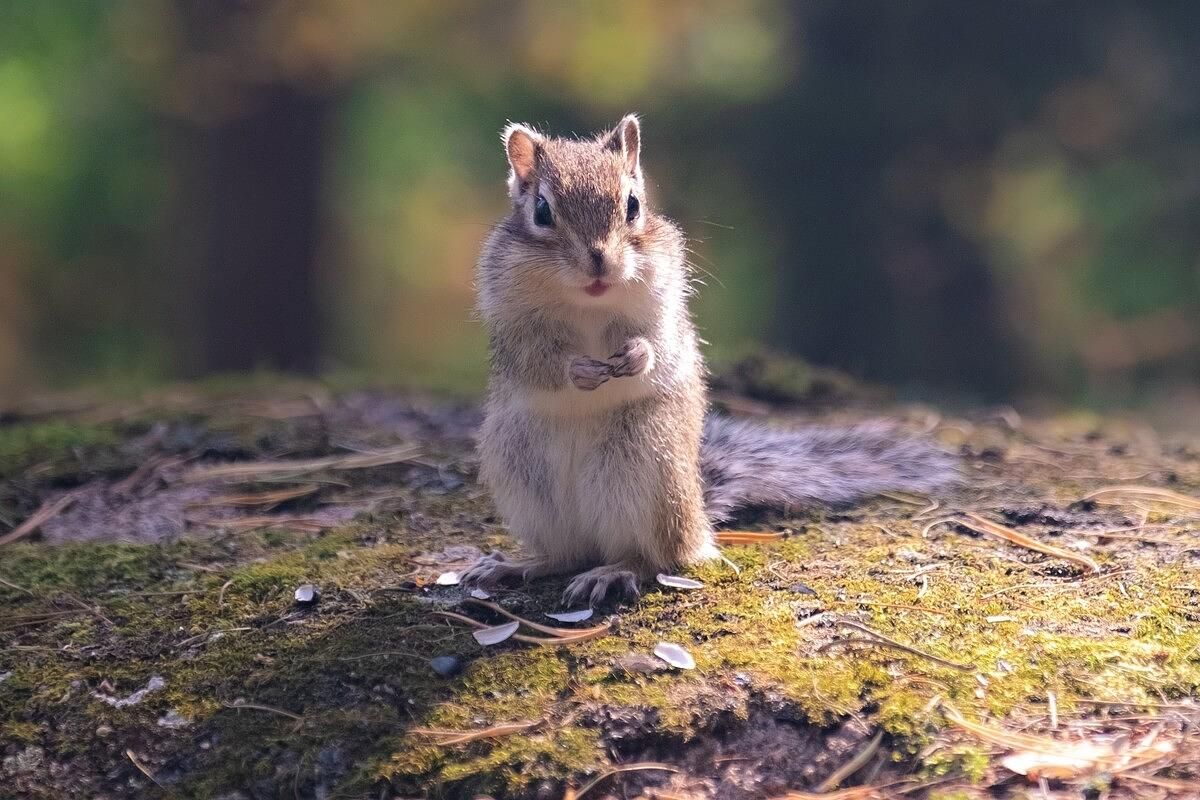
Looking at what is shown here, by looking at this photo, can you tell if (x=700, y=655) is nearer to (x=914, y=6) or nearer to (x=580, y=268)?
(x=580, y=268)

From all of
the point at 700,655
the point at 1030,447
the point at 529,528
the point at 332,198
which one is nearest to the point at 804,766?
the point at 700,655

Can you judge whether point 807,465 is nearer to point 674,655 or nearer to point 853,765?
point 674,655

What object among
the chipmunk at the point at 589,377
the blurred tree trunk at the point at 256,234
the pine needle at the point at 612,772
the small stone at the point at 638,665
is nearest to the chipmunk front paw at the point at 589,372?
the chipmunk at the point at 589,377

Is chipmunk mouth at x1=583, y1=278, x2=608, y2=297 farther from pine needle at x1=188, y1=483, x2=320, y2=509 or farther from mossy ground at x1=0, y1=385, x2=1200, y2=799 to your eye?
pine needle at x1=188, y1=483, x2=320, y2=509

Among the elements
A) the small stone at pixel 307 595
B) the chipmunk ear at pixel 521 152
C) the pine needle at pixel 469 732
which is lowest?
the pine needle at pixel 469 732

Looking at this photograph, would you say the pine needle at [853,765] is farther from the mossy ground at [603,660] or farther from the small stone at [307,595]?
the small stone at [307,595]

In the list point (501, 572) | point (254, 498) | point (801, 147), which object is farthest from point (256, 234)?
point (501, 572)
